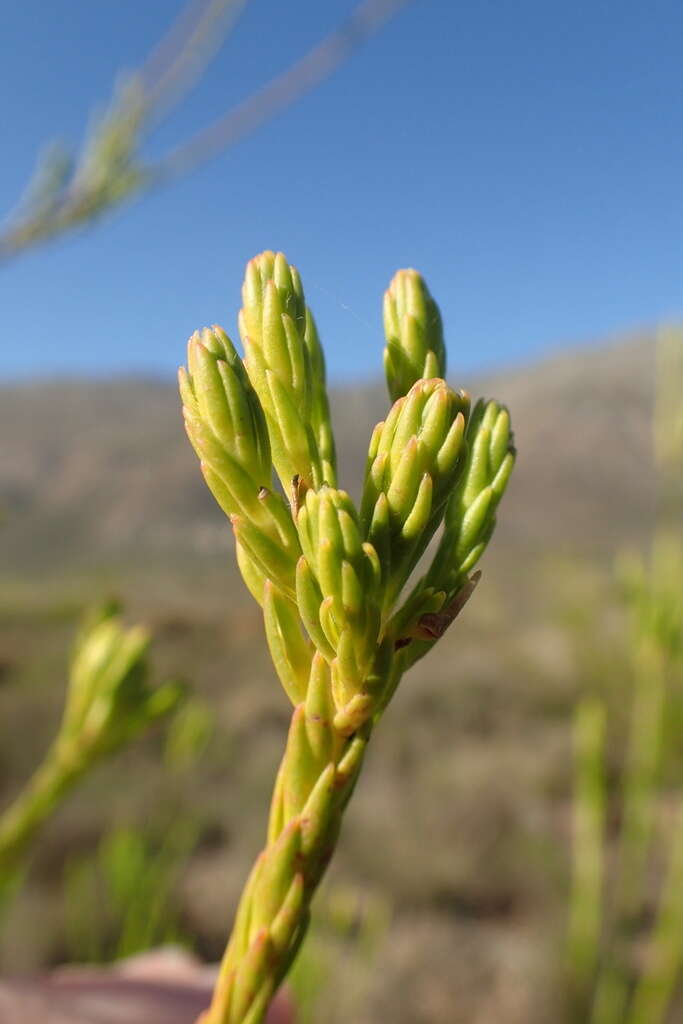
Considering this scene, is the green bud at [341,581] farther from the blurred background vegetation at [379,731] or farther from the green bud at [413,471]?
the blurred background vegetation at [379,731]

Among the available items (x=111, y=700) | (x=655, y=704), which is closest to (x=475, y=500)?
(x=111, y=700)

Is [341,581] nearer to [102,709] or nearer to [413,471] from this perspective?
[413,471]

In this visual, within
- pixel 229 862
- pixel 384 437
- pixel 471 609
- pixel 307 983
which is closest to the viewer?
pixel 384 437

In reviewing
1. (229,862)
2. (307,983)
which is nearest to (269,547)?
(307,983)

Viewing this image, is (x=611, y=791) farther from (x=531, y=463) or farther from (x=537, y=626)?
(x=531, y=463)

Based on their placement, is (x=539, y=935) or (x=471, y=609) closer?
(x=539, y=935)

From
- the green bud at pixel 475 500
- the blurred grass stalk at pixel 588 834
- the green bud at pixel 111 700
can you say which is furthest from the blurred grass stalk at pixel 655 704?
the green bud at pixel 475 500

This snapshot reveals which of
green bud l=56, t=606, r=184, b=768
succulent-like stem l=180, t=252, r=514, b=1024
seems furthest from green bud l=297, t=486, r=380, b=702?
green bud l=56, t=606, r=184, b=768
